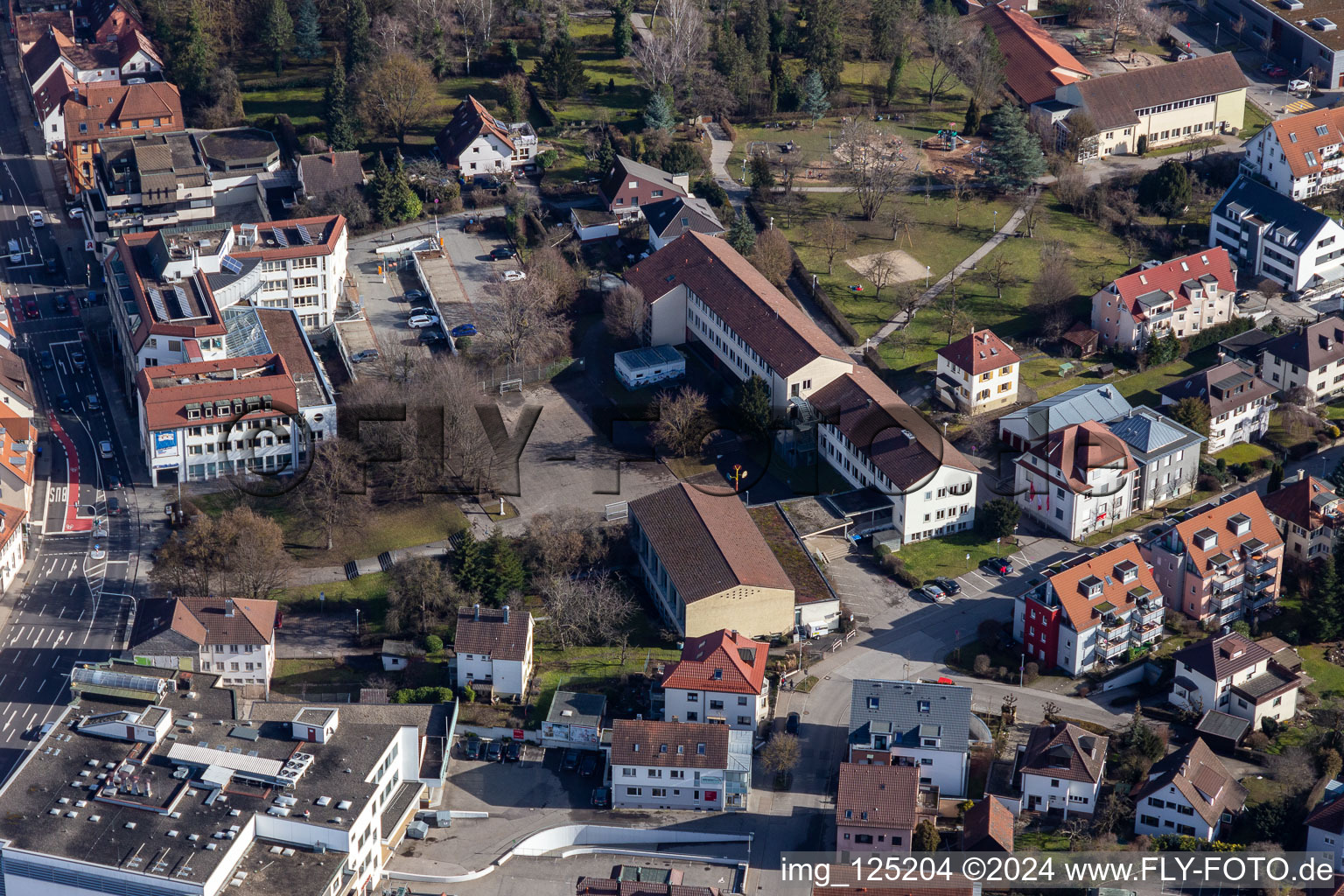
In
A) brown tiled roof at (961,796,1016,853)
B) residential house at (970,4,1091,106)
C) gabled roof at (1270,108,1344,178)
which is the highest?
residential house at (970,4,1091,106)

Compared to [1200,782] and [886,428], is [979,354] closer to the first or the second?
[886,428]

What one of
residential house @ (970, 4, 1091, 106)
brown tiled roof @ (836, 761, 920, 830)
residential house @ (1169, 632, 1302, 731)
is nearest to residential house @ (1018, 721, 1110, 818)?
brown tiled roof @ (836, 761, 920, 830)

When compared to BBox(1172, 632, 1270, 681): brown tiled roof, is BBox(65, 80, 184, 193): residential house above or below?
above

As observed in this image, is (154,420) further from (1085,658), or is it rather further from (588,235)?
(1085,658)

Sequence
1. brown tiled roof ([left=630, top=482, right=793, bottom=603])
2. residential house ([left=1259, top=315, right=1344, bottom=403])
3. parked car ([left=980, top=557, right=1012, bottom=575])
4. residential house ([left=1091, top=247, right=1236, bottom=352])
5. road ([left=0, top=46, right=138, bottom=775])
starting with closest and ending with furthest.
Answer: road ([left=0, top=46, right=138, bottom=775]) → brown tiled roof ([left=630, top=482, right=793, bottom=603]) → parked car ([left=980, top=557, right=1012, bottom=575]) → residential house ([left=1259, top=315, right=1344, bottom=403]) → residential house ([left=1091, top=247, right=1236, bottom=352])

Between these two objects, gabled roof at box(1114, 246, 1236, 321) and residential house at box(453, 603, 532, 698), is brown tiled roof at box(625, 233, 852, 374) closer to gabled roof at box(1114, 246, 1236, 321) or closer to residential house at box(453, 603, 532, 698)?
gabled roof at box(1114, 246, 1236, 321)
